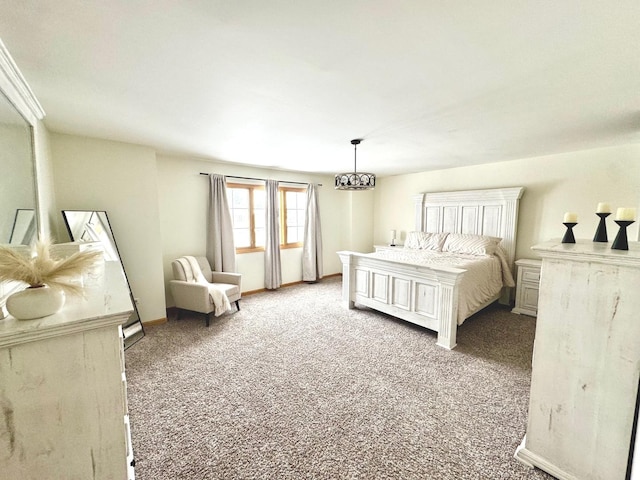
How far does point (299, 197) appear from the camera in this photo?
5.32 metres

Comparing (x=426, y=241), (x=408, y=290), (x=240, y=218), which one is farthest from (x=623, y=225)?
(x=240, y=218)

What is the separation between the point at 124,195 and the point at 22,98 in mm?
1461

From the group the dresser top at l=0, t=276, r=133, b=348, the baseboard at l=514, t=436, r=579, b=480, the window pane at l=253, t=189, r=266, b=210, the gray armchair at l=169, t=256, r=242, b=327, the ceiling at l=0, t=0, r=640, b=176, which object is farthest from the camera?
the window pane at l=253, t=189, r=266, b=210

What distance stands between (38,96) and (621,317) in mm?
3834

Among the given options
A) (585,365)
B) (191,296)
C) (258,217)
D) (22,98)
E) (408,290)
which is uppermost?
(22,98)

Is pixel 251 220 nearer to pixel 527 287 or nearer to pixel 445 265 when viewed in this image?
pixel 445 265

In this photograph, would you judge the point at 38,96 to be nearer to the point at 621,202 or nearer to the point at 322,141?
the point at 322,141

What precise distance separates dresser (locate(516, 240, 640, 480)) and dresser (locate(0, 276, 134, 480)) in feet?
6.79

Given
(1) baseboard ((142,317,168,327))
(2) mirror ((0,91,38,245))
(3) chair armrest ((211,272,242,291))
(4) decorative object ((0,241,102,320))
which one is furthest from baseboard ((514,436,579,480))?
(1) baseboard ((142,317,168,327))

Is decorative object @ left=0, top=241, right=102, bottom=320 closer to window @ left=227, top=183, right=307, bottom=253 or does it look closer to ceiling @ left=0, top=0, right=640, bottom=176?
ceiling @ left=0, top=0, right=640, bottom=176

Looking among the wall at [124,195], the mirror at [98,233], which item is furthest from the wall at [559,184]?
the mirror at [98,233]

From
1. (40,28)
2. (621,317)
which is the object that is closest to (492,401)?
(621,317)

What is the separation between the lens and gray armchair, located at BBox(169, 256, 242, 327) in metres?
3.27

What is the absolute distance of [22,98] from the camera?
66.2 inches
